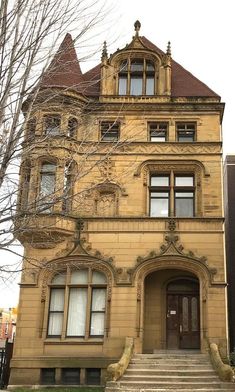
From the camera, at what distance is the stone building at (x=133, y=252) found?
806 inches

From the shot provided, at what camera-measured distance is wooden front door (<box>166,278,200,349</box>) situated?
2175 centimetres

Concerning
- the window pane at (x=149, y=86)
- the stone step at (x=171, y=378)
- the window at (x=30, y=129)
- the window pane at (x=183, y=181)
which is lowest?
the stone step at (x=171, y=378)

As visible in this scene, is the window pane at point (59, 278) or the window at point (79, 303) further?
the window pane at point (59, 278)

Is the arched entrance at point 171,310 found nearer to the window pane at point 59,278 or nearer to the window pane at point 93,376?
the window pane at point 93,376

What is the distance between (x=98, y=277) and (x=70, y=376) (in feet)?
13.3

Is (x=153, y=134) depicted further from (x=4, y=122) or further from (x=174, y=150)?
(x=4, y=122)

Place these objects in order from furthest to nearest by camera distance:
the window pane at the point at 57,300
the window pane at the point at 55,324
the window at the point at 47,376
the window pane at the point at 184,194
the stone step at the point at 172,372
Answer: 1. the window pane at the point at 184,194
2. the window pane at the point at 57,300
3. the window pane at the point at 55,324
4. the window at the point at 47,376
5. the stone step at the point at 172,372

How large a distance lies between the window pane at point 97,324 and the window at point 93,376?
1.47 metres

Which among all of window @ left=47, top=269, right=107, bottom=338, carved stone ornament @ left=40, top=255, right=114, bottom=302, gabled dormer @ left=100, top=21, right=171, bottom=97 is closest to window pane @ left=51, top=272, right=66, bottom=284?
window @ left=47, top=269, right=107, bottom=338

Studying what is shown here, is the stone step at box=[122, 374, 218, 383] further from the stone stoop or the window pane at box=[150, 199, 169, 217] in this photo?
the window pane at box=[150, 199, 169, 217]

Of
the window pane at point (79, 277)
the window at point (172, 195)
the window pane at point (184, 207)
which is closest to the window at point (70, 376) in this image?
the window pane at point (79, 277)

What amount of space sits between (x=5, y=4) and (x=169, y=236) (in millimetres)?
13918

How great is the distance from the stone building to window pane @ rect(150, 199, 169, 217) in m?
0.05

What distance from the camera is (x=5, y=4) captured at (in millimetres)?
9453
